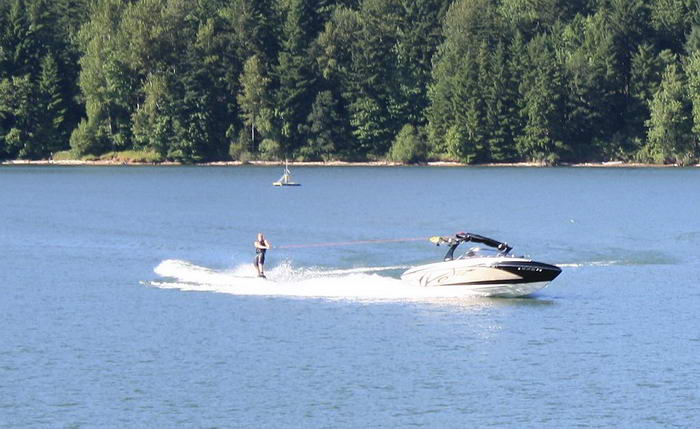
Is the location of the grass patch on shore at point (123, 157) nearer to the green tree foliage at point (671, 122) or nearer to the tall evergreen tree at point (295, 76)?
Result: the tall evergreen tree at point (295, 76)

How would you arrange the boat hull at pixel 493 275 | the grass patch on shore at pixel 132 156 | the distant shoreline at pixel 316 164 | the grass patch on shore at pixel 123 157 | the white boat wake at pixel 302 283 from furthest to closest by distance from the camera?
the grass patch on shore at pixel 123 157 < the grass patch on shore at pixel 132 156 < the distant shoreline at pixel 316 164 < the white boat wake at pixel 302 283 < the boat hull at pixel 493 275

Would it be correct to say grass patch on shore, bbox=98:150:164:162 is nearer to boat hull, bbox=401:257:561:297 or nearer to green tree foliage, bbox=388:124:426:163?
green tree foliage, bbox=388:124:426:163

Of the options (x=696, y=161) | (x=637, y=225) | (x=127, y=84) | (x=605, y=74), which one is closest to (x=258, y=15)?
(x=127, y=84)

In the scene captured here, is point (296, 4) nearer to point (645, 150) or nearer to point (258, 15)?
point (258, 15)

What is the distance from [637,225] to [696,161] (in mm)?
66023

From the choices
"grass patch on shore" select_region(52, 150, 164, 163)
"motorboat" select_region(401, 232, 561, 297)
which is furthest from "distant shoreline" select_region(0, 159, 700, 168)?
"motorboat" select_region(401, 232, 561, 297)

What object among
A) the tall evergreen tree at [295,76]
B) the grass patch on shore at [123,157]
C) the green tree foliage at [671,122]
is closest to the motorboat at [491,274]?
the green tree foliage at [671,122]

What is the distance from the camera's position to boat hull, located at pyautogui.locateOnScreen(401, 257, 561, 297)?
45438 millimetres

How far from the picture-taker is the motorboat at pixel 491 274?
45469 millimetres

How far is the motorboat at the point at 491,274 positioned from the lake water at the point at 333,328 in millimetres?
546

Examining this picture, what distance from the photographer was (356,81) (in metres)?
148

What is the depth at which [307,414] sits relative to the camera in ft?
103

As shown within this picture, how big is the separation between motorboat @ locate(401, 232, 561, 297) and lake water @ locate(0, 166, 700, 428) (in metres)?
0.55

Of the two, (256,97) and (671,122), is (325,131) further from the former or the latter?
(671,122)
